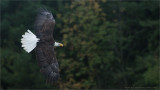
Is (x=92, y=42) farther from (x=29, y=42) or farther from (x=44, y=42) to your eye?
(x=29, y=42)

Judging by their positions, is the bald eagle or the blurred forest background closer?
the bald eagle

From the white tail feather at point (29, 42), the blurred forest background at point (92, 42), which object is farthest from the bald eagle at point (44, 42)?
the blurred forest background at point (92, 42)

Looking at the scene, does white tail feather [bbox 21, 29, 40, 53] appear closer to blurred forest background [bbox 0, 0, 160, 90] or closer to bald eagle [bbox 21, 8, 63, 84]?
bald eagle [bbox 21, 8, 63, 84]

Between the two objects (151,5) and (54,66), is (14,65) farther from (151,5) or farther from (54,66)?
(54,66)

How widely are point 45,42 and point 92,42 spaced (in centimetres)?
963

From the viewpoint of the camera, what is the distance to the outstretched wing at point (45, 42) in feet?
30.4

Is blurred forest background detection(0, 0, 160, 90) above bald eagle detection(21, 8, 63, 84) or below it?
below

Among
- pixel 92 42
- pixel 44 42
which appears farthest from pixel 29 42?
pixel 92 42

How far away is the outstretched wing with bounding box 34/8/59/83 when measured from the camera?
365 inches

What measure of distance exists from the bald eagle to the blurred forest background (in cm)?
860

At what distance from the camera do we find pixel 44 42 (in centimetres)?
939

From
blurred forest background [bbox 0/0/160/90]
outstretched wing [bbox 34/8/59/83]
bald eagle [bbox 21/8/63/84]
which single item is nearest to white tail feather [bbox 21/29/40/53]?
bald eagle [bbox 21/8/63/84]

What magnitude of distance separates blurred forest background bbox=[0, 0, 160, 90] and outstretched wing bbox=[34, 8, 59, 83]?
860cm

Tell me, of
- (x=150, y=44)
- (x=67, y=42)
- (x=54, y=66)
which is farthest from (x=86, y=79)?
(x=54, y=66)
